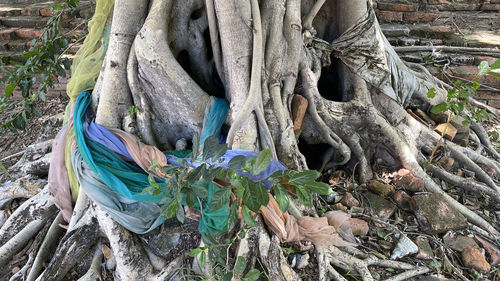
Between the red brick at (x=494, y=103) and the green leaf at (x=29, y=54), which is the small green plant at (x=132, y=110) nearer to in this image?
the green leaf at (x=29, y=54)

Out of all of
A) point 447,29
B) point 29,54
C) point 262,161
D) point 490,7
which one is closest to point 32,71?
point 29,54

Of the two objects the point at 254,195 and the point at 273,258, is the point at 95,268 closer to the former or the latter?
the point at 273,258

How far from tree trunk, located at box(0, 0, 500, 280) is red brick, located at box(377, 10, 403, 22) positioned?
1.67 metres

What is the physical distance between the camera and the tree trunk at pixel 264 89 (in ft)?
6.56

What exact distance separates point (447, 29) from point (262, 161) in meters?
3.75

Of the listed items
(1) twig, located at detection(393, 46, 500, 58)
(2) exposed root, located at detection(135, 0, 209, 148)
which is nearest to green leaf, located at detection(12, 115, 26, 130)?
(2) exposed root, located at detection(135, 0, 209, 148)

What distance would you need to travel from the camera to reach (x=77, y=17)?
437 cm

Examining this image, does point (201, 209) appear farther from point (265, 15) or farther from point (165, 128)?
point (265, 15)

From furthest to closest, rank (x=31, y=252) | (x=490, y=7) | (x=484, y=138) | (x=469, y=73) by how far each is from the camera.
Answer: (x=490, y=7), (x=469, y=73), (x=484, y=138), (x=31, y=252)

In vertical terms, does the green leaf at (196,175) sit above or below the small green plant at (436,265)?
above

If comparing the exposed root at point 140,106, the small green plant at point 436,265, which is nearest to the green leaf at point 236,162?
the exposed root at point 140,106

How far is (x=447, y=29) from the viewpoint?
13.5 ft

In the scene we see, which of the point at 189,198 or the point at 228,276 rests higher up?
the point at 189,198

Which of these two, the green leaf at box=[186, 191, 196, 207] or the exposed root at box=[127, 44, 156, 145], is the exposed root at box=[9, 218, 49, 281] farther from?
the green leaf at box=[186, 191, 196, 207]
